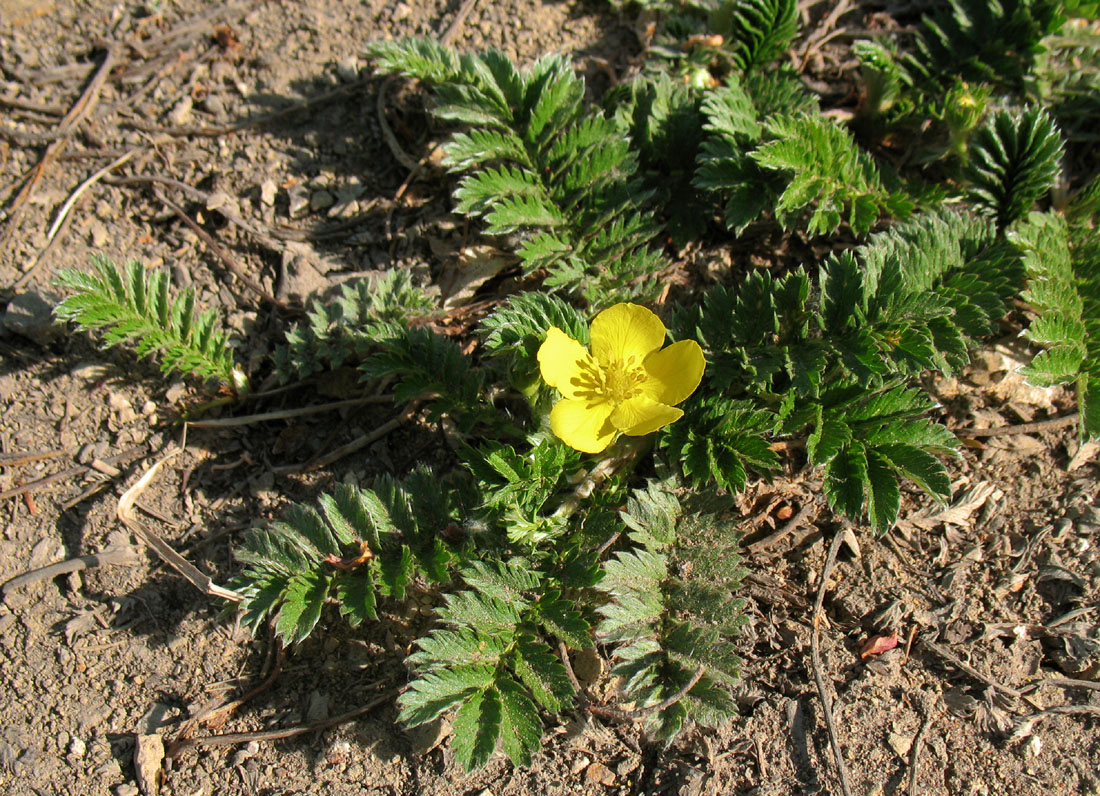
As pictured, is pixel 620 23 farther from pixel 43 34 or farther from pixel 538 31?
pixel 43 34

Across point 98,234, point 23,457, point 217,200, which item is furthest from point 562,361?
point 98,234

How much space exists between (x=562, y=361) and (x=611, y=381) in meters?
0.17

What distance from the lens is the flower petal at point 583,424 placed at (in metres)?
2.50

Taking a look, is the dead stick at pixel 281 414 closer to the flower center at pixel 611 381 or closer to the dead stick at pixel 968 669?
the flower center at pixel 611 381

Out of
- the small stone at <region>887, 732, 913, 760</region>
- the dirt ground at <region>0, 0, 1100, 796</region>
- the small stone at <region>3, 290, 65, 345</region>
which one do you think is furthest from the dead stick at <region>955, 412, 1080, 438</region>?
the small stone at <region>3, 290, 65, 345</region>

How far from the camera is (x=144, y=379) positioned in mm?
3344

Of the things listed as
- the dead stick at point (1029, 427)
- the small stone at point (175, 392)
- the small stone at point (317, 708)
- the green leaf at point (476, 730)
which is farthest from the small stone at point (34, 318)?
the dead stick at point (1029, 427)

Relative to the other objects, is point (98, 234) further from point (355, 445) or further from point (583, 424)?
point (583, 424)

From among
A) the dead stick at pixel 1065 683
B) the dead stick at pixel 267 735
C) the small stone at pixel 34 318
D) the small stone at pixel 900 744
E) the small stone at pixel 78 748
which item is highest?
the small stone at pixel 34 318

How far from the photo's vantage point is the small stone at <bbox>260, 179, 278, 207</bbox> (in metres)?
3.68

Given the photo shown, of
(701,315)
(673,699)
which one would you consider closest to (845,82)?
(701,315)

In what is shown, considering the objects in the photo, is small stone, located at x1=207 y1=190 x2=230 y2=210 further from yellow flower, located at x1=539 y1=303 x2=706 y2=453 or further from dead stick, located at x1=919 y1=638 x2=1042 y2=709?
dead stick, located at x1=919 y1=638 x2=1042 y2=709

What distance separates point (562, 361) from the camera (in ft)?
8.52

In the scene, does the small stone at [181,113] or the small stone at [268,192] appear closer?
the small stone at [268,192]
